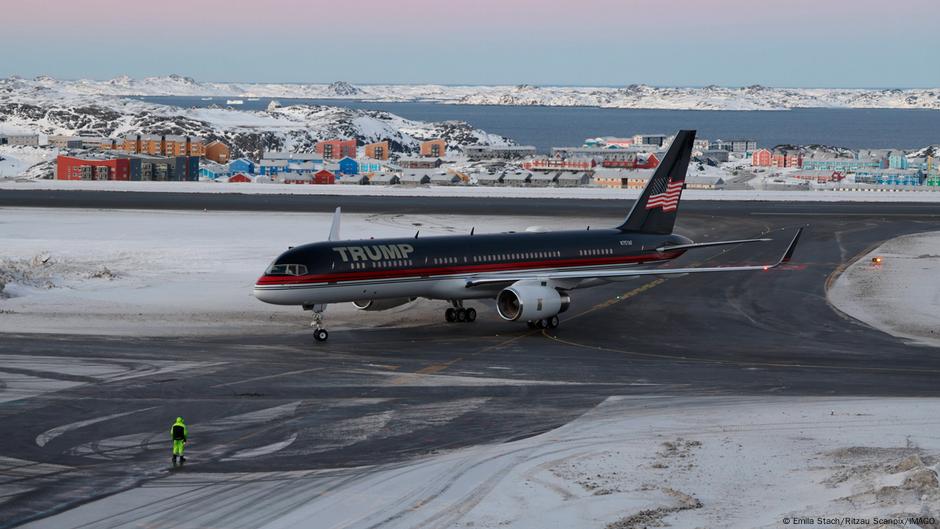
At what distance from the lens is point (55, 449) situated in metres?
31.6

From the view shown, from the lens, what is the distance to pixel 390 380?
1634 inches

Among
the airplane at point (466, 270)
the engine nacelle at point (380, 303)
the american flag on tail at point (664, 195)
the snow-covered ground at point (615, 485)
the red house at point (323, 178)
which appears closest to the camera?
the snow-covered ground at point (615, 485)

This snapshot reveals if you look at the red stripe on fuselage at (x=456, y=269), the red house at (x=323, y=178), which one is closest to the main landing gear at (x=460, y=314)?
the red stripe on fuselage at (x=456, y=269)

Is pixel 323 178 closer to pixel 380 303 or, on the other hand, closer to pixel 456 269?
pixel 380 303

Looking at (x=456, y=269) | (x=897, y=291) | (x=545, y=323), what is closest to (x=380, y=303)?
(x=456, y=269)

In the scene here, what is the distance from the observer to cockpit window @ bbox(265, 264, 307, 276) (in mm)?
48438

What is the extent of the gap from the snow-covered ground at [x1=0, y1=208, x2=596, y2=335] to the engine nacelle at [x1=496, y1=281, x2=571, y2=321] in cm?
579

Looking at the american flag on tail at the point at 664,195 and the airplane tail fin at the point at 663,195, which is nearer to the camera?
the airplane tail fin at the point at 663,195

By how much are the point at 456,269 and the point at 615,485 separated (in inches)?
1024

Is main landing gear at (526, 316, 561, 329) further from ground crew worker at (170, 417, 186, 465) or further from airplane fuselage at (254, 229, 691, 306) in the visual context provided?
ground crew worker at (170, 417, 186, 465)

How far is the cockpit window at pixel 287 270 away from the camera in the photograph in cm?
4844

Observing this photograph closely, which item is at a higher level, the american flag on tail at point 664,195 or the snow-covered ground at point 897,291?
the american flag on tail at point 664,195

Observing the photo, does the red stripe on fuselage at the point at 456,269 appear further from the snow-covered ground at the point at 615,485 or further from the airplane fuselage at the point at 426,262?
the snow-covered ground at the point at 615,485

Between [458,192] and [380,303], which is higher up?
[458,192]
